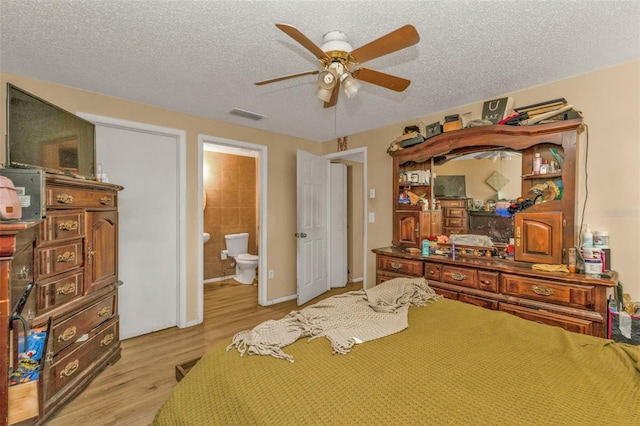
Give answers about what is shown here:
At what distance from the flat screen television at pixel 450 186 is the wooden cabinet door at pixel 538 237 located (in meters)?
0.60

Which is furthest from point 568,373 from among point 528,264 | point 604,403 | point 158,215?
point 158,215

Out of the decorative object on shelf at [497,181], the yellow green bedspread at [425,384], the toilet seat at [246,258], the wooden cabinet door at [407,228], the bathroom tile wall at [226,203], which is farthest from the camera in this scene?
the bathroom tile wall at [226,203]

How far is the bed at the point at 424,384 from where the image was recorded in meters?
0.88

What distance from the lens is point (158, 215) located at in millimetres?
3115

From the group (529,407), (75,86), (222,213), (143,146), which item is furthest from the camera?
(222,213)

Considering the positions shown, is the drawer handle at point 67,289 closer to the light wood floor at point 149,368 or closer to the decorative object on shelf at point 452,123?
the light wood floor at point 149,368

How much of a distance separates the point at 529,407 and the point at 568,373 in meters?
0.33

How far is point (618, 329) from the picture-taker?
185 centimetres

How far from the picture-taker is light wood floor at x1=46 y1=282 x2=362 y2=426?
185 centimetres

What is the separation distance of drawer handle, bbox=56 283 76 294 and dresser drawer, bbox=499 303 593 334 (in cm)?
309

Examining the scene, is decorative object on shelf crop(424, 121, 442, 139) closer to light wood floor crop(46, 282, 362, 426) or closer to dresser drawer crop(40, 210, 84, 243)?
light wood floor crop(46, 282, 362, 426)

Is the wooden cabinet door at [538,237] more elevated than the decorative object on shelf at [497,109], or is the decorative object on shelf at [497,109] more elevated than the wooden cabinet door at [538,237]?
the decorative object on shelf at [497,109]

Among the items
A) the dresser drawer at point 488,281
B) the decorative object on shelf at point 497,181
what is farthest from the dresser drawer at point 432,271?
the decorative object on shelf at point 497,181

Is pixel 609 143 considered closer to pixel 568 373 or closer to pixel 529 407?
pixel 568 373
